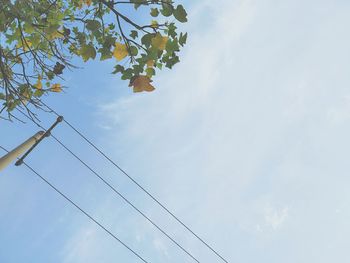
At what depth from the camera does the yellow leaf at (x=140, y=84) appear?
2.99 meters

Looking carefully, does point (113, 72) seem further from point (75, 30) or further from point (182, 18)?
point (75, 30)

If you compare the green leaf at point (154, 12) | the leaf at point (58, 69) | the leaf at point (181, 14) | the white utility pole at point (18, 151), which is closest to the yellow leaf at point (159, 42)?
the leaf at point (181, 14)

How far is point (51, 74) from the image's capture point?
5730 millimetres

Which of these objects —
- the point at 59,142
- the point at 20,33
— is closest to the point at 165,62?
the point at 20,33

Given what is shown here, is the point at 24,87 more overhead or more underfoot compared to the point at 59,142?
more underfoot

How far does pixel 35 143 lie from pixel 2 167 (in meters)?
1.36

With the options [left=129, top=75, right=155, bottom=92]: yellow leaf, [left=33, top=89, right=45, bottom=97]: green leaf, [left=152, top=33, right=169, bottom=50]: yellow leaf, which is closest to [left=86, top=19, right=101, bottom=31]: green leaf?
[left=152, top=33, right=169, bottom=50]: yellow leaf

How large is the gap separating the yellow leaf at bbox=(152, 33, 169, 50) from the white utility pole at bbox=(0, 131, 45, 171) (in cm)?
384

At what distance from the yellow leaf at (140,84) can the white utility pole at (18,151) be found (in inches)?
155

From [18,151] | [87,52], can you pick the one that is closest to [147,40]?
[87,52]

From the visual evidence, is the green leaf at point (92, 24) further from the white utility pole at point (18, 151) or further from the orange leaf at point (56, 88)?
the white utility pole at point (18, 151)

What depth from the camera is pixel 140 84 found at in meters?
3.05

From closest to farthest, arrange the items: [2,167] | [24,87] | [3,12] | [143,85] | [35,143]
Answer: [143,85], [3,12], [24,87], [2,167], [35,143]

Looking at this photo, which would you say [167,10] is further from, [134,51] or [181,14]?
[134,51]
